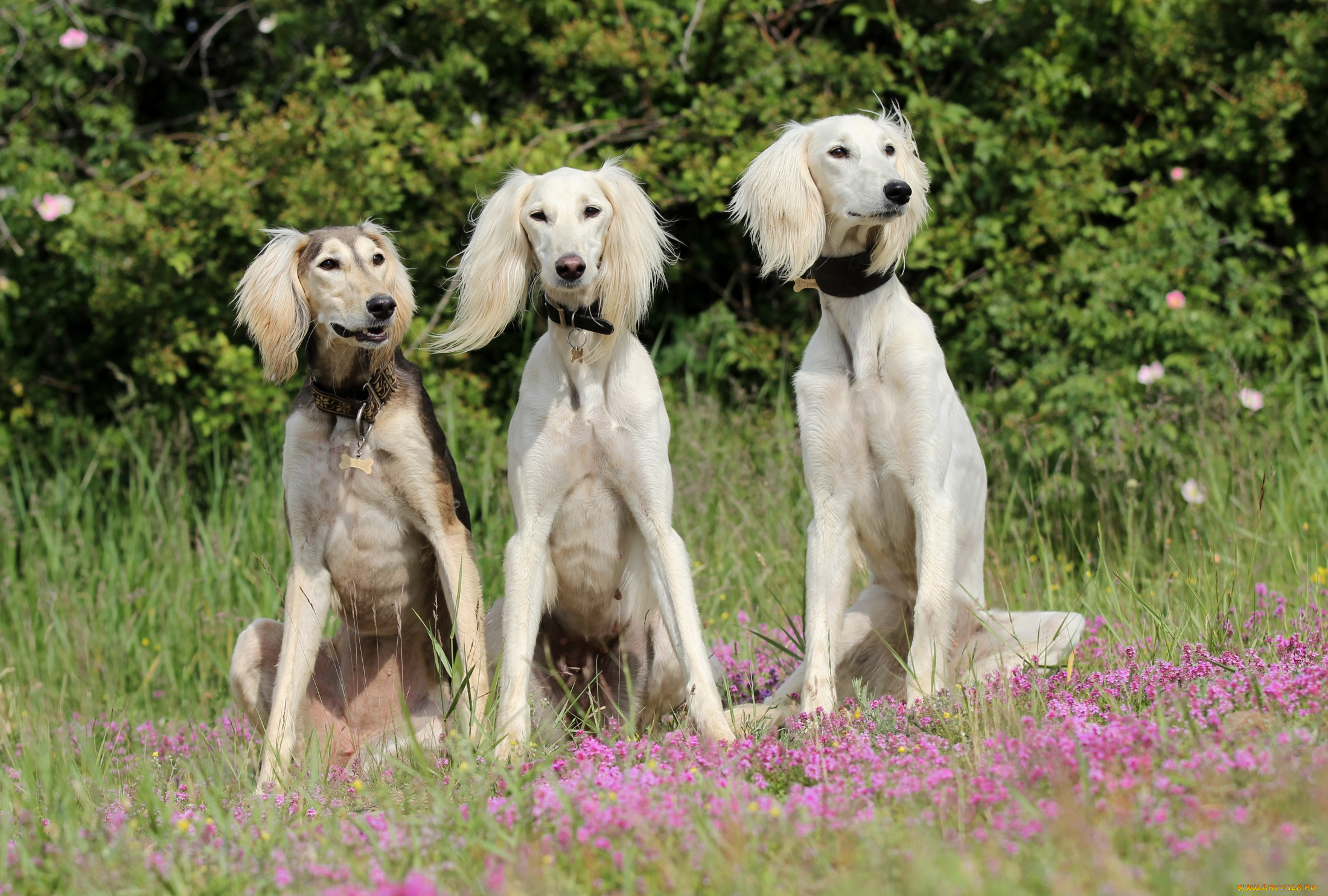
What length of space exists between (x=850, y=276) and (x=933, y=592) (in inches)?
35.1

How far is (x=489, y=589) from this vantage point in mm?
4684

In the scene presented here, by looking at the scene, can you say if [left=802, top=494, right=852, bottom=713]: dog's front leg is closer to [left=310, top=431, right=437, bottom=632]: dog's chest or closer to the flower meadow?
the flower meadow

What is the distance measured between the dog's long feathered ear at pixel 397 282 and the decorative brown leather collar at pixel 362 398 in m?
0.12

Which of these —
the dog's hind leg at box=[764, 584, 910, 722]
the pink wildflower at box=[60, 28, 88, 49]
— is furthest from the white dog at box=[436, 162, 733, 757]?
the pink wildflower at box=[60, 28, 88, 49]

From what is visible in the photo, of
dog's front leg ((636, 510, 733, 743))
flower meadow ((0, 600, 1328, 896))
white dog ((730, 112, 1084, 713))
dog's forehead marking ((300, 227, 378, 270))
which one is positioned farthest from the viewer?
dog's forehead marking ((300, 227, 378, 270))

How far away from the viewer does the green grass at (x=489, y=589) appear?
1.87 meters

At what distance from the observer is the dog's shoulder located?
3.44m

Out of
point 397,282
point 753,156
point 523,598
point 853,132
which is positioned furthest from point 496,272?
point 753,156

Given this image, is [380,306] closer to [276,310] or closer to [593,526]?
[276,310]

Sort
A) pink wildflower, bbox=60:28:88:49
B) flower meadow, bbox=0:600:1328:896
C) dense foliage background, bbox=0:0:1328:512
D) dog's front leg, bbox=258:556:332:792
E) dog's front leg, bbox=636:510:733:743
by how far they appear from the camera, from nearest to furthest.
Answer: flower meadow, bbox=0:600:1328:896 → dog's front leg, bbox=636:510:733:743 → dog's front leg, bbox=258:556:332:792 → dense foliage background, bbox=0:0:1328:512 → pink wildflower, bbox=60:28:88:49

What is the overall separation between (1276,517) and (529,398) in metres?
2.76

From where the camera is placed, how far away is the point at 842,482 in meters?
3.25

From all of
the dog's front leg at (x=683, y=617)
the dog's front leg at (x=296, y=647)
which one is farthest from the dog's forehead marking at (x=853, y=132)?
the dog's front leg at (x=296, y=647)

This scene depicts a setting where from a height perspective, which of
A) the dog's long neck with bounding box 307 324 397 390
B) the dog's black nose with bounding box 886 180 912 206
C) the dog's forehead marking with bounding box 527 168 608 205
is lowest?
the dog's long neck with bounding box 307 324 397 390
